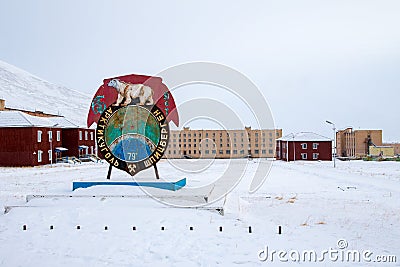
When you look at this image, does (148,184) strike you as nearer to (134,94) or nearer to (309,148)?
(134,94)

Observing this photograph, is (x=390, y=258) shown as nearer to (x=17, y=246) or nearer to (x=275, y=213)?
(x=275, y=213)

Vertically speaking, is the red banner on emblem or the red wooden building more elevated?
the red banner on emblem

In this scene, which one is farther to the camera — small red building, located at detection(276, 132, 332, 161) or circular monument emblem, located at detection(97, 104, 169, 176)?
small red building, located at detection(276, 132, 332, 161)

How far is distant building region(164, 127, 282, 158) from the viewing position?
7925 centimetres

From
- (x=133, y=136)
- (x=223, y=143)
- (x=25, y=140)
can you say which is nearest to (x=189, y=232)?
(x=133, y=136)

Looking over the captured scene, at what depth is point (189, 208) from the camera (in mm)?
12836

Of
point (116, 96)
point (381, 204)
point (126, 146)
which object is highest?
point (116, 96)

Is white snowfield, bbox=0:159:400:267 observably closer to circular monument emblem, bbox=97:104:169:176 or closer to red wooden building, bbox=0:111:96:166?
circular monument emblem, bbox=97:104:169:176

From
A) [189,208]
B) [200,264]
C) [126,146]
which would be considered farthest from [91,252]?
[126,146]

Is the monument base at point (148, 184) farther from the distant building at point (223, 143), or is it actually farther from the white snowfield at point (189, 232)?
the distant building at point (223, 143)

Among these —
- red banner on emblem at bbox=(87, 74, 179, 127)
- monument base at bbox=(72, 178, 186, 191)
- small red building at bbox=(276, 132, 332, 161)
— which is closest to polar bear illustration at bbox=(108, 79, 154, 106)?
red banner on emblem at bbox=(87, 74, 179, 127)

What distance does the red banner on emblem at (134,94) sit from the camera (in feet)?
54.9

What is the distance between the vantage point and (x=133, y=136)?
16.6m

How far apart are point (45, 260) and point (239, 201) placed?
9.34m
